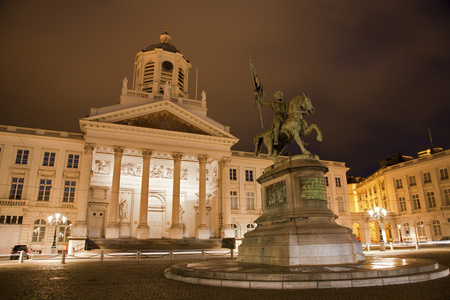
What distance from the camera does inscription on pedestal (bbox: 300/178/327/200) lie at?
31.6ft

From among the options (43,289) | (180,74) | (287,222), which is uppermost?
(180,74)

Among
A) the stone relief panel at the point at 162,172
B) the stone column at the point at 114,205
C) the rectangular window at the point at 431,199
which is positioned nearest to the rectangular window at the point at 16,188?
the stone column at the point at 114,205

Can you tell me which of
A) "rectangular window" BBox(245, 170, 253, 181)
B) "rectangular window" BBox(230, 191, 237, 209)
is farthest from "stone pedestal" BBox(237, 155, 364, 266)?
"rectangular window" BBox(245, 170, 253, 181)

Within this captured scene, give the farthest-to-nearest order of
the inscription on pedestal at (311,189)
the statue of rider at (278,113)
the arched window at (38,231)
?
the arched window at (38,231) → the statue of rider at (278,113) → the inscription on pedestal at (311,189)

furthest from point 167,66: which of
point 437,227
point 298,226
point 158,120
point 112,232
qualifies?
point 437,227

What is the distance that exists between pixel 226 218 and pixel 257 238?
86.1 feet

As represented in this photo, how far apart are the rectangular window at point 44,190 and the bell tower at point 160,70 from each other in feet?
60.4

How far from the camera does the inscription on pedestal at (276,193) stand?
33.7ft

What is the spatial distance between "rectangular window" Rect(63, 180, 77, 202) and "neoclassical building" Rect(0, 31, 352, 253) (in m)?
0.10

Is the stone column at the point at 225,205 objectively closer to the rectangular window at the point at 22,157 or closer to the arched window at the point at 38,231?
the arched window at the point at 38,231

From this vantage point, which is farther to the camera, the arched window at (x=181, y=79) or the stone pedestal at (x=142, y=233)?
the arched window at (x=181, y=79)

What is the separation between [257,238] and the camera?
404 inches

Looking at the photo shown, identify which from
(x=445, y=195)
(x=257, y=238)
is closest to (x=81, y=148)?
(x=257, y=238)

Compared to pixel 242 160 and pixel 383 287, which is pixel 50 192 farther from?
pixel 383 287
